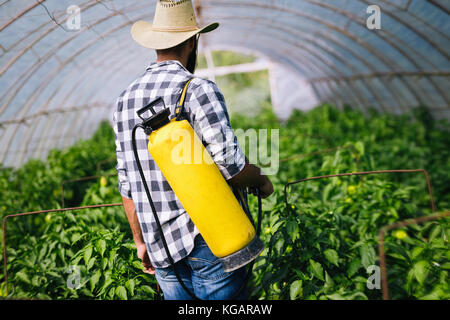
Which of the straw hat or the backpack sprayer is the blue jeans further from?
the straw hat

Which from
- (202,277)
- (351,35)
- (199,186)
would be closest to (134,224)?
(202,277)

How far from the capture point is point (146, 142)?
1.42 meters

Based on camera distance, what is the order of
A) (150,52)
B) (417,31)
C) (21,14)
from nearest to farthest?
1. (21,14)
2. (417,31)
3. (150,52)

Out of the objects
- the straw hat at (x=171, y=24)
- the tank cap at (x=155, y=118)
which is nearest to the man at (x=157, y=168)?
the straw hat at (x=171, y=24)

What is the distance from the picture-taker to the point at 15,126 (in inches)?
226

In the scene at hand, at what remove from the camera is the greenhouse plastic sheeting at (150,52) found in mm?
4336

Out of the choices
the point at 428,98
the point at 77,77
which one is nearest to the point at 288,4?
the point at 428,98

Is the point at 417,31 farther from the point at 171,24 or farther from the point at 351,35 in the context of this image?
the point at 171,24

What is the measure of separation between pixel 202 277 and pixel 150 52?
7.72 meters

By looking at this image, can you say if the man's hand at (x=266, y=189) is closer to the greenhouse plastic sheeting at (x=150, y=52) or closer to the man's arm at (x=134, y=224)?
the man's arm at (x=134, y=224)

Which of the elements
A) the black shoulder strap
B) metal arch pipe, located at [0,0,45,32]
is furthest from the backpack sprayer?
metal arch pipe, located at [0,0,45,32]
